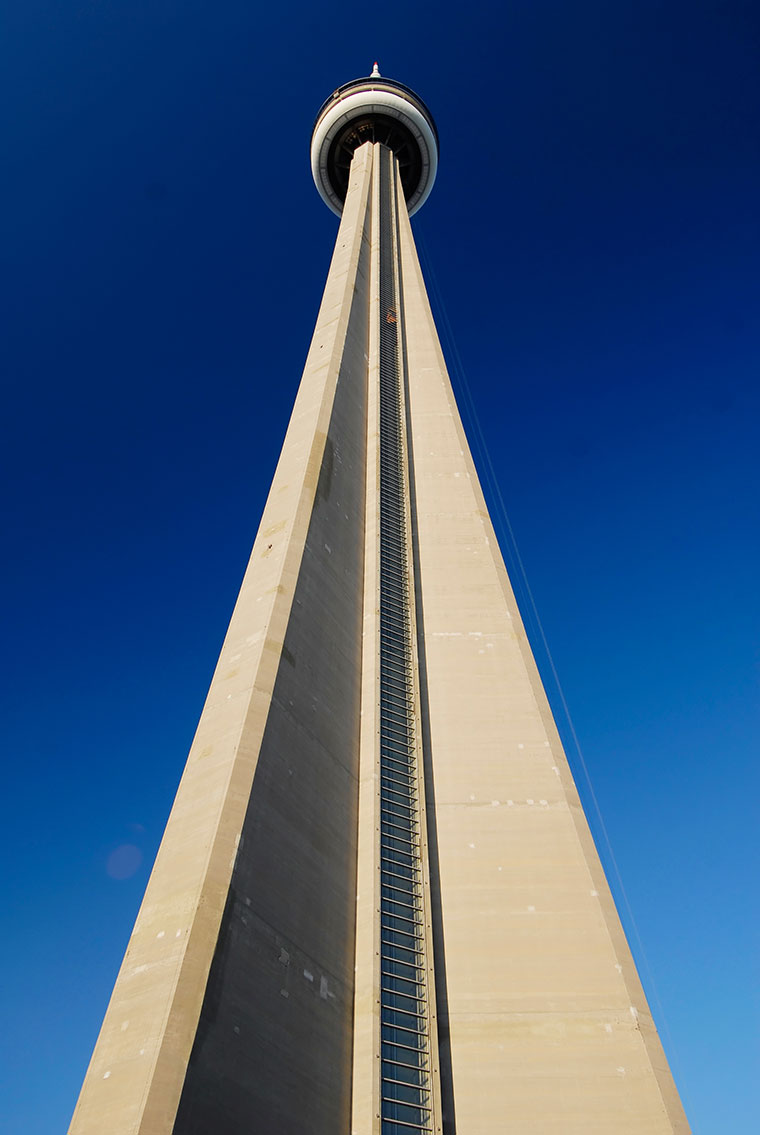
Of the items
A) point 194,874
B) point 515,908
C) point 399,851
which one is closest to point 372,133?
point 399,851

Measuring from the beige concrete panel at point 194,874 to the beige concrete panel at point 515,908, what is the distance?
369cm

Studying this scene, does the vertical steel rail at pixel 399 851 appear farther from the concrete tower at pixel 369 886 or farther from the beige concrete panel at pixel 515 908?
the beige concrete panel at pixel 515 908

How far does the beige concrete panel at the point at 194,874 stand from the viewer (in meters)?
6.04

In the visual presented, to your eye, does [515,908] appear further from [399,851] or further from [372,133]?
[372,133]

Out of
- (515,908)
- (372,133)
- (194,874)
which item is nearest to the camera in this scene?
(194,874)

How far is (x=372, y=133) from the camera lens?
35875 mm

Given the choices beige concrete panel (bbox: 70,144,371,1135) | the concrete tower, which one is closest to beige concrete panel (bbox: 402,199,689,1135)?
the concrete tower

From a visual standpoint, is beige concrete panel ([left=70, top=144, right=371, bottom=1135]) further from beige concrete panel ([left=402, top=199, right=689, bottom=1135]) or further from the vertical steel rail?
beige concrete panel ([left=402, top=199, right=689, bottom=1135])

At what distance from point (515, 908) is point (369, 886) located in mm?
2108

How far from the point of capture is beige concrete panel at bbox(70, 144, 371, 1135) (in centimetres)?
604

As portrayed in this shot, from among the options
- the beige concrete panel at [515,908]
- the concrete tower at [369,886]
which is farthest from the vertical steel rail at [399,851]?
the beige concrete panel at [515,908]

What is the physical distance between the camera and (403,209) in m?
31.8

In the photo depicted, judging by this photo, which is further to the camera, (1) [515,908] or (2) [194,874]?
(1) [515,908]

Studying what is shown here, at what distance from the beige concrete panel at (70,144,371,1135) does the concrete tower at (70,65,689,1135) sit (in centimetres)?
3
